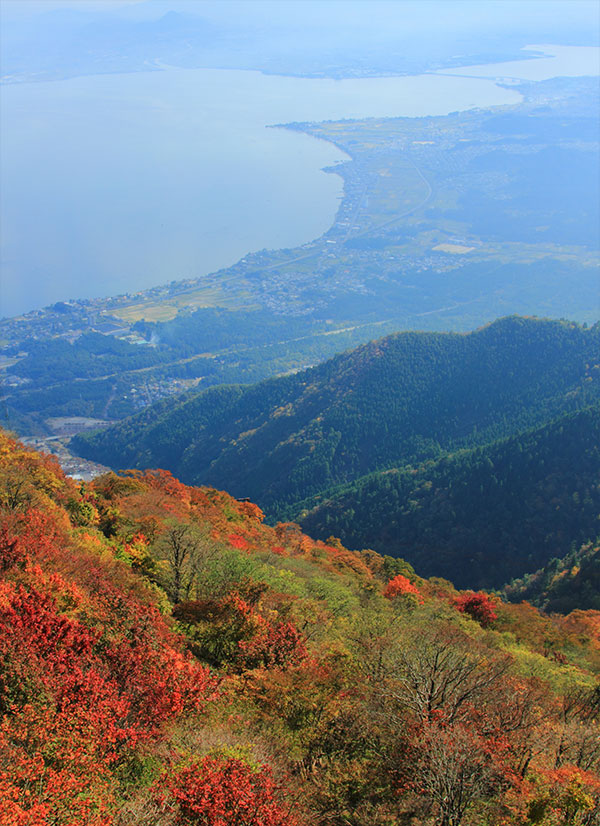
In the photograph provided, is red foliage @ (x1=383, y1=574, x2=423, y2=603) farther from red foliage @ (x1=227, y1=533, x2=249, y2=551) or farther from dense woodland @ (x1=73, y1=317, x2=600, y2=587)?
dense woodland @ (x1=73, y1=317, x2=600, y2=587)

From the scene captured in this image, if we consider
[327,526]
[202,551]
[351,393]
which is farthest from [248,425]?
[202,551]

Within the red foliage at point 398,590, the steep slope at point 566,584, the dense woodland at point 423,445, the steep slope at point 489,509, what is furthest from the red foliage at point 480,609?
the dense woodland at point 423,445

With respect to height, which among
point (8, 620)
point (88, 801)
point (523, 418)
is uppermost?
point (8, 620)

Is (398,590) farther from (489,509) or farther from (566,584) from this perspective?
(489,509)

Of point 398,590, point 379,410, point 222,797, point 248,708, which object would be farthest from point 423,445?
point 222,797

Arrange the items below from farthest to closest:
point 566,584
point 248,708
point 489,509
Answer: point 489,509
point 566,584
point 248,708

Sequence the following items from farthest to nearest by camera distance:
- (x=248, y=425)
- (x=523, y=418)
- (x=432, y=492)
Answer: (x=248, y=425) → (x=523, y=418) → (x=432, y=492)

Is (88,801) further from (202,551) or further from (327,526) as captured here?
(327,526)

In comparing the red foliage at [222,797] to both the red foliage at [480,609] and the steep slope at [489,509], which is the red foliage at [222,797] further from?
the steep slope at [489,509]
